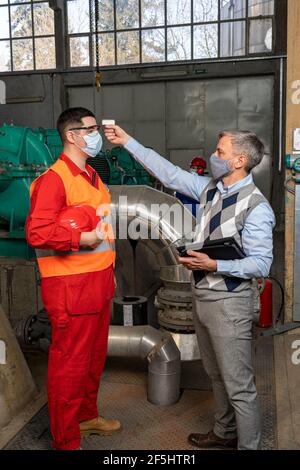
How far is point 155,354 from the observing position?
267 cm

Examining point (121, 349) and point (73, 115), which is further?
point (121, 349)

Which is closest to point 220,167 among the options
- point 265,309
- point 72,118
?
point 72,118

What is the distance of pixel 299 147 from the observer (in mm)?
3516

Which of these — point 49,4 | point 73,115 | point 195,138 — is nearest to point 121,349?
point 73,115

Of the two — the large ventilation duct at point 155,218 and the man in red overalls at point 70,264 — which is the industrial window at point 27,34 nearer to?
the large ventilation duct at point 155,218

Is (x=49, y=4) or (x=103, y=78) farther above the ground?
(x=49, y=4)

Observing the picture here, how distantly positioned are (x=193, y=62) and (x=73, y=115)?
29.3 feet

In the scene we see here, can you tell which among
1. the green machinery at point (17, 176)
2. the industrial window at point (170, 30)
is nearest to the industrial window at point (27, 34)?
the industrial window at point (170, 30)

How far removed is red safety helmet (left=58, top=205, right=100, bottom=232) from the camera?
1.87m

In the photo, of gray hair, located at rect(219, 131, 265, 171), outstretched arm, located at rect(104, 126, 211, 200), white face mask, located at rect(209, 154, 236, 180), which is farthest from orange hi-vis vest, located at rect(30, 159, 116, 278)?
gray hair, located at rect(219, 131, 265, 171)

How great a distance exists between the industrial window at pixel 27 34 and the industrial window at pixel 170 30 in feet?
1.76

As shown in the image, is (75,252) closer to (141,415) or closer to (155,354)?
(155,354)
